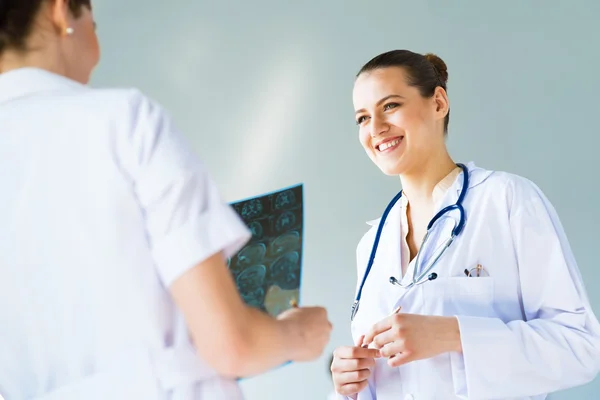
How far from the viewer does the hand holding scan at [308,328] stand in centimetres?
82

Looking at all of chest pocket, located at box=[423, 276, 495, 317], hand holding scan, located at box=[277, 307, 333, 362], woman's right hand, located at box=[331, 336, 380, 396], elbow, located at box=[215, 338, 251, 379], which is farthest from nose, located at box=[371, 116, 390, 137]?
elbow, located at box=[215, 338, 251, 379]

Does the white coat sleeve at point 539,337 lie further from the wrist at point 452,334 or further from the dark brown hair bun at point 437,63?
the dark brown hair bun at point 437,63

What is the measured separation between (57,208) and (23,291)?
0.36 feet

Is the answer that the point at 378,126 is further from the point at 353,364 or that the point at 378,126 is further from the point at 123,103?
the point at 123,103

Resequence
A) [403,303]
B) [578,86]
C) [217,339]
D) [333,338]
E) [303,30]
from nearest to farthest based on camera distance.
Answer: [217,339], [403,303], [578,86], [333,338], [303,30]

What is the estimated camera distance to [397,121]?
1.71 meters

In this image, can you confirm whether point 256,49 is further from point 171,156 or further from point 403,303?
point 171,156

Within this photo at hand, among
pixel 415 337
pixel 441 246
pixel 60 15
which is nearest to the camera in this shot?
pixel 60 15

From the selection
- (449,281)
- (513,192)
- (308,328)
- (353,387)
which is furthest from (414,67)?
(308,328)

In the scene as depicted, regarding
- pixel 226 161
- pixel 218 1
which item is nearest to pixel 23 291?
pixel 226 161

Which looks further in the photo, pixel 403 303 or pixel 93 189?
pixel 403 303

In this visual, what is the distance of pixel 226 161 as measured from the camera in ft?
10.9

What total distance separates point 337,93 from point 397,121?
1.51m

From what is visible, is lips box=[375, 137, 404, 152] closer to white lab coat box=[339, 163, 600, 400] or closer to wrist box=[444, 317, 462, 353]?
white lab coat box=[339, 163, 600, 400]
